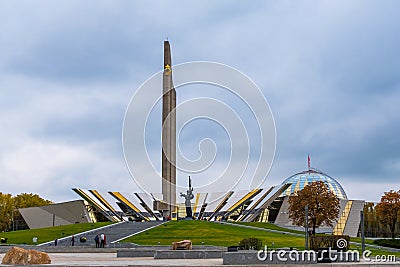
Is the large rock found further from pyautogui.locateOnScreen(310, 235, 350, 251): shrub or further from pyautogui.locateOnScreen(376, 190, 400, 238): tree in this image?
pyautogui.locateOnScreen(376, 190, 400, 238): tree

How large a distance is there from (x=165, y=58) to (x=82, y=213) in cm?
2264

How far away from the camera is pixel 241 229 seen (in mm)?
49875

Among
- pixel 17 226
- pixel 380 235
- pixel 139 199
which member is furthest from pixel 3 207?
pixel 380 235

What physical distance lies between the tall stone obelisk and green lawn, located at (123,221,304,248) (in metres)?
13.7

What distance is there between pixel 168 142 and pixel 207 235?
2322 centimetres

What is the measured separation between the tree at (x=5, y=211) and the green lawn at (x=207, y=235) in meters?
32.5

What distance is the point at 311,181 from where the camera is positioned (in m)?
73.2

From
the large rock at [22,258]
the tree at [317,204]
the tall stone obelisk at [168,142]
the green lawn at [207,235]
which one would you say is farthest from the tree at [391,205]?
the large rock at [22,258]

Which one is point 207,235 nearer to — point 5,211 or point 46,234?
point 46,234

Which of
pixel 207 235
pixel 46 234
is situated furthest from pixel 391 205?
pixel 46 234

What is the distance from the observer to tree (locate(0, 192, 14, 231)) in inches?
2970

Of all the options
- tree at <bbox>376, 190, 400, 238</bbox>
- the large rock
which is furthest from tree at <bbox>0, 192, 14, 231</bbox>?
the large rock

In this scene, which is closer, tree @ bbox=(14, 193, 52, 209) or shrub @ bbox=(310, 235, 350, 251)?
shrub @ bbox=(310, 235, 350, 251)

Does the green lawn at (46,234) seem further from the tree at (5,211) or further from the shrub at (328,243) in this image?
the shrub at (328,243)
